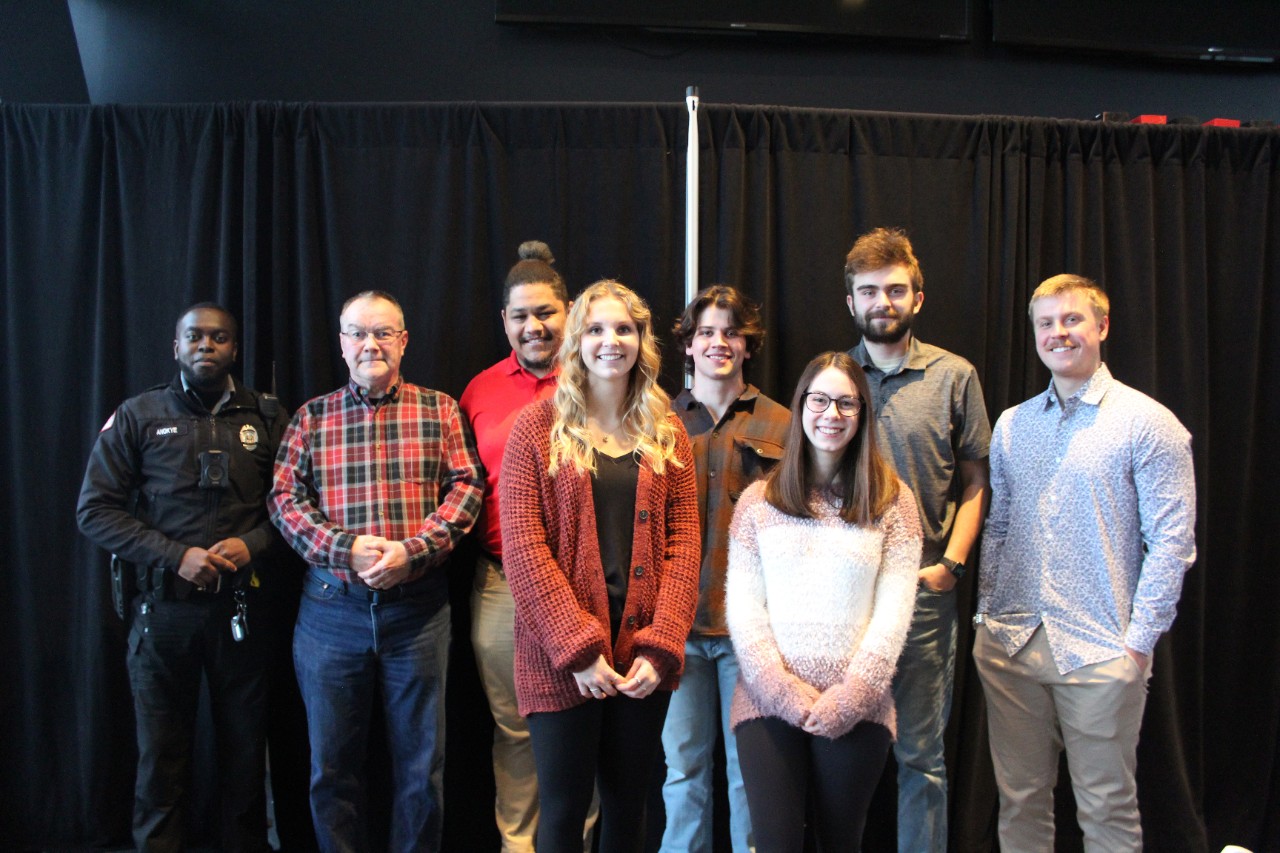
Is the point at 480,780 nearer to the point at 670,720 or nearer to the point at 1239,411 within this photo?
the point at 670,720

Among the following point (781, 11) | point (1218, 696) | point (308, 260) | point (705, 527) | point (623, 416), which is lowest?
point (1218, 696)

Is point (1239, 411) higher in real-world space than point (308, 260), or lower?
lower

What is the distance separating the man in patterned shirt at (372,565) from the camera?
2.40 meters

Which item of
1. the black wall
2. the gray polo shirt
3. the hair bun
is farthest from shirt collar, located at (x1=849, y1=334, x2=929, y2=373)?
the black wall

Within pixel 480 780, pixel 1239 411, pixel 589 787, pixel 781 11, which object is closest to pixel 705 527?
pixel 589 787

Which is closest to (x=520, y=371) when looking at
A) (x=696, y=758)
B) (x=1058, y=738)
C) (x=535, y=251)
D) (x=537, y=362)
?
(x=537, y=362)

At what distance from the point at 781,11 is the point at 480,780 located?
2.89 m

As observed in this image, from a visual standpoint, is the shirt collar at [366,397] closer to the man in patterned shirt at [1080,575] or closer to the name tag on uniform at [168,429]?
the name tag on uniform at [168,429]

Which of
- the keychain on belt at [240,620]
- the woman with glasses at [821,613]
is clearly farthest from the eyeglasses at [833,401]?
the keychain on belt at [240,620]

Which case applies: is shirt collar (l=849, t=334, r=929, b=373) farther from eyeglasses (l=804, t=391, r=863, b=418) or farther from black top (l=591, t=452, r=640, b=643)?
black top (l=591, t=452, r=640, b=643)

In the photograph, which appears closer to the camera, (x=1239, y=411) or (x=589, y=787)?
(x=589, y=787)

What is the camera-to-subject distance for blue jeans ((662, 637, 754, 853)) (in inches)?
90.4

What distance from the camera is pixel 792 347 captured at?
2.95 metres

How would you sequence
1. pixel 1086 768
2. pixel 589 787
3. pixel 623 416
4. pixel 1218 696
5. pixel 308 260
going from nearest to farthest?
pixel 589 787
pixel 623 416
pixel 1086 768
pixel 308 260
pixel 1218 696
